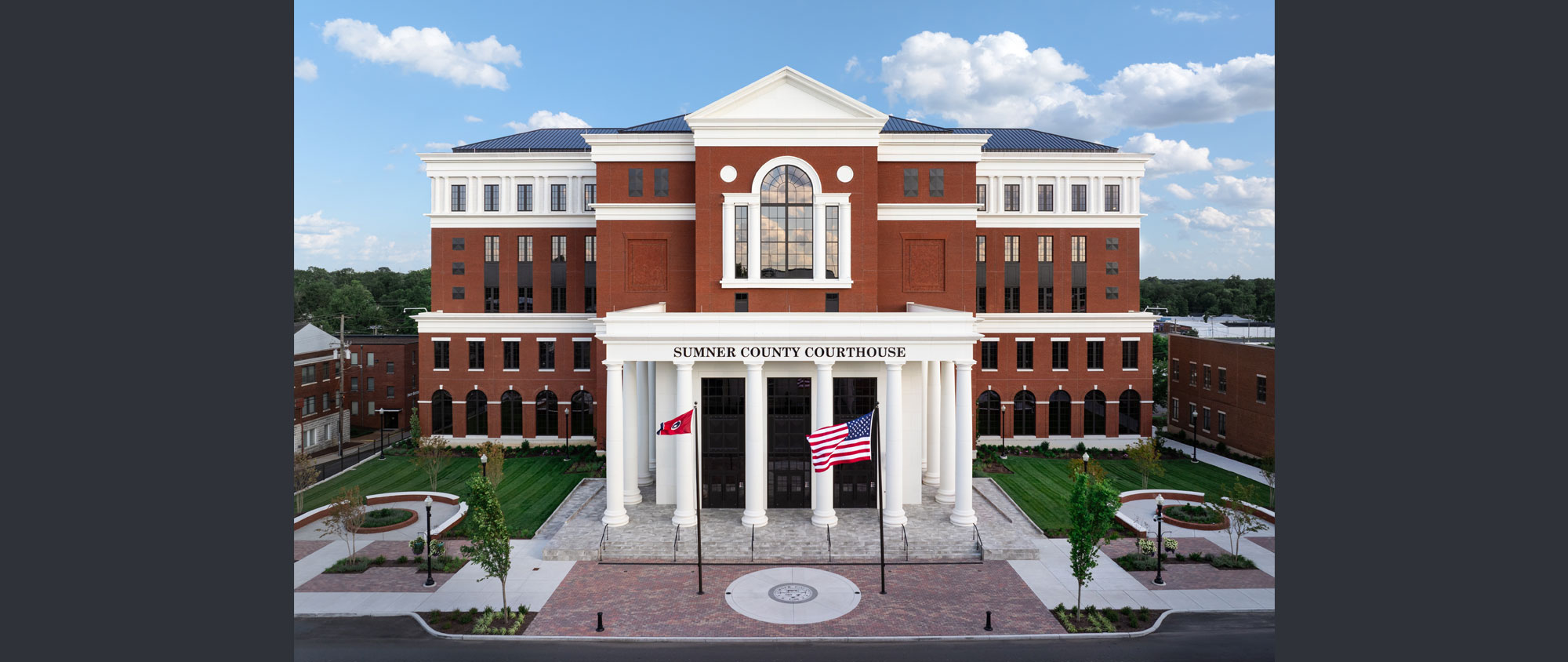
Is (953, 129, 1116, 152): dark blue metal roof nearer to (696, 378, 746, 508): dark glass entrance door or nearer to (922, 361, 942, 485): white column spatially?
(922, 361, 942, 485): white column

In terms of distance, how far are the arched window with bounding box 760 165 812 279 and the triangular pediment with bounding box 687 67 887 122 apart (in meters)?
2.67

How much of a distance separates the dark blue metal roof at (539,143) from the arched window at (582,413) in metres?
16.7

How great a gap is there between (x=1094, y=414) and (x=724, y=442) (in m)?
29.4

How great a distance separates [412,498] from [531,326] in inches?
589

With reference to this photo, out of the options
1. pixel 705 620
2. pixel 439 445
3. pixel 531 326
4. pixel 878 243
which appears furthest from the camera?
pixel 531 326

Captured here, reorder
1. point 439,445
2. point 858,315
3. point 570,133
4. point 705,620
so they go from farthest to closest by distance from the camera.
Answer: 1. point 570,133
2. point 439,445
3. point 858,315
4. point 705,620

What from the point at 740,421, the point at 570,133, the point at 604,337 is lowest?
the point at 740,421

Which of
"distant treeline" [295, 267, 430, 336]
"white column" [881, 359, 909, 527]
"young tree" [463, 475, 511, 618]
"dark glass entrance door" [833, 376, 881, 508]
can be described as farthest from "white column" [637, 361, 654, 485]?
"distant treeline" [295, 267, 430, 336]

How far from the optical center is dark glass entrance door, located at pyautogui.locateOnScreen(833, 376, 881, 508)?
31.1 metres

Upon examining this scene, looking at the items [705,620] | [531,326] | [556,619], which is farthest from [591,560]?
[531,326]

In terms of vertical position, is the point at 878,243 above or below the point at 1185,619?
above

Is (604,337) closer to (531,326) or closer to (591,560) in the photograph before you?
(591,560)

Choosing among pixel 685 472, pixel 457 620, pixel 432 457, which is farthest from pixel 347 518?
pixel 685 472

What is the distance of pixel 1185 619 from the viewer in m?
22.2
